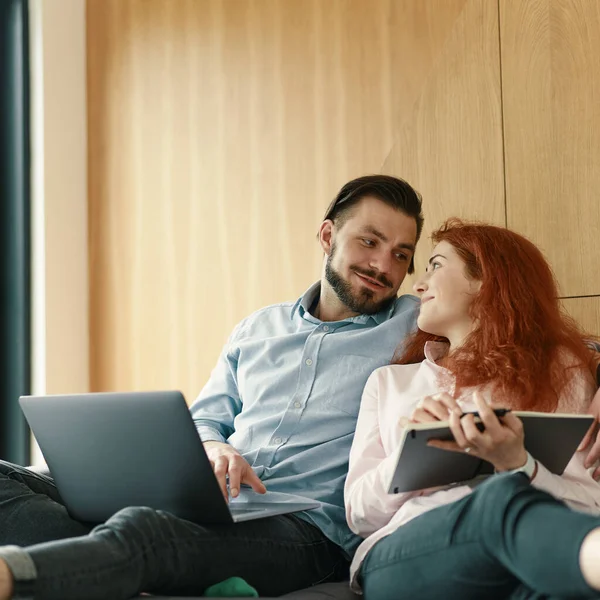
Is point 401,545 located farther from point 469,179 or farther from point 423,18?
point 423,18

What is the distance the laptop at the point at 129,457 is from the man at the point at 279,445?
0.05 m

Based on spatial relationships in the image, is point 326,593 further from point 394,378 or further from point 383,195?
point 383,195

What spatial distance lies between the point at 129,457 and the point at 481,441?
2.02 feet

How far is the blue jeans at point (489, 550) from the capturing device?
1156 mm

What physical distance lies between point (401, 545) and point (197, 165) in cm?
211

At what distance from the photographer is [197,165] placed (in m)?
3.30

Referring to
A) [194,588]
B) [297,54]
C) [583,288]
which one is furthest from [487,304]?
[297,54]

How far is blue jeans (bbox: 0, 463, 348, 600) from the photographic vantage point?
1271 millimetres

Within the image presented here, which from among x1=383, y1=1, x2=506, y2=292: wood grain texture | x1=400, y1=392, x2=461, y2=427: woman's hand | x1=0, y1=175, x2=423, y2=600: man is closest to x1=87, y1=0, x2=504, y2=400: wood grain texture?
x1=383, y1=1, x2=506, y2=292: wood grain texture

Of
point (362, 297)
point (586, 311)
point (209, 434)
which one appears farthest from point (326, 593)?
point (586, 311)

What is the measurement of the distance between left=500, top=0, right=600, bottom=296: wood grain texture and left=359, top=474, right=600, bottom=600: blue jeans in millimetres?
1000

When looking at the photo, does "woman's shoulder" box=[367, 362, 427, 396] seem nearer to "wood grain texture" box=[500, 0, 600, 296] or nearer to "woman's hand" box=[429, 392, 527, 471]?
"woman's hand" box=[429, 392, 527, 471]

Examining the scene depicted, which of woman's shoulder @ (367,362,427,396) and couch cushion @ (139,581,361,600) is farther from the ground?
woman's shoulder @ (367,362,427,396)

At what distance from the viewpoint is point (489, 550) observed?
128 cm
